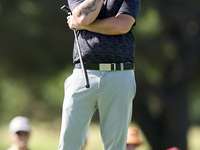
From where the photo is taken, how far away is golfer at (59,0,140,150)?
2.46 m

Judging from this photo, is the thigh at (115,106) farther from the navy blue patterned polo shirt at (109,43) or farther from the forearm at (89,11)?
the forearm at (89,11)

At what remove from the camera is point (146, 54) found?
8.66m

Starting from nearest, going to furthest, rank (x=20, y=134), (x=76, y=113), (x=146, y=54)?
(x=76, y=113) → (x=20, y=134) → (x=146, y=54)

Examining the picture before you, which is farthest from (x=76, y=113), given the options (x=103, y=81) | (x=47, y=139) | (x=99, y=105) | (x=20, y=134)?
(x=47, y=139)

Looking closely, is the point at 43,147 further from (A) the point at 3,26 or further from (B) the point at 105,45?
(B) the point at 105,45

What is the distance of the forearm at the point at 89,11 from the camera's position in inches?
98.0

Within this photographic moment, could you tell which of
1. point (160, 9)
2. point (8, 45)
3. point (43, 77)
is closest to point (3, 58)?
point (8, 45)

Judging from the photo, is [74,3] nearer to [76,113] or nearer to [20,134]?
[76,113]

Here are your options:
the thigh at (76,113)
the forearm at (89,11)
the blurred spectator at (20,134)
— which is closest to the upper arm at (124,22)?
the forearm at (89,11)

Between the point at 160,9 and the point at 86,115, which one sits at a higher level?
the point at 86,115

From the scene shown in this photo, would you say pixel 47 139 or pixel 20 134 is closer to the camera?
pixel 20 134

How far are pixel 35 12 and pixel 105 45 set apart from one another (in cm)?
590

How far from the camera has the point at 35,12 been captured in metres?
8.13

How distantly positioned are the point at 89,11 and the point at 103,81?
433mm
